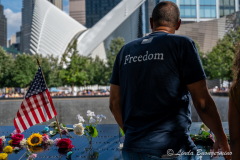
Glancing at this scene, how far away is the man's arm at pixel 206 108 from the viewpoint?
4.83 feet

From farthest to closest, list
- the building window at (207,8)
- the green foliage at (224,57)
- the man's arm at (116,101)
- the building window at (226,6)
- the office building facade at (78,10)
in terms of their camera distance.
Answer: the office building facade at (78,10), the building window at (226,6), the building window at (207,8), the green foliage at (224,57), the man's arm at (116,101)

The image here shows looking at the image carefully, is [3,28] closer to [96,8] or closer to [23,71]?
[96,8]

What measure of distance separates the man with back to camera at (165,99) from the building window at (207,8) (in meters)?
50.8

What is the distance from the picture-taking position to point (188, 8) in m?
47.7

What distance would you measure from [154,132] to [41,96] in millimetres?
2481

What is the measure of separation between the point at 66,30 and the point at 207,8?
28655mm

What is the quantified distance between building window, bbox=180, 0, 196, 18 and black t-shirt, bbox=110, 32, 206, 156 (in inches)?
1924

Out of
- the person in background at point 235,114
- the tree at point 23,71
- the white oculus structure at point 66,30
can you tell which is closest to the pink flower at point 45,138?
the person in background at point 235,114

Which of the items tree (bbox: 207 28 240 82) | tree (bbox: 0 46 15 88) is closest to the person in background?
tree (bbox: 207 28 240 82)

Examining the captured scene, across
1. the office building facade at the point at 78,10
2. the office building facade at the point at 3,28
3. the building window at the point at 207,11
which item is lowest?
the building window at the point at 207,11

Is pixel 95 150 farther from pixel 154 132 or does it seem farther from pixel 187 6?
pixel 187 6

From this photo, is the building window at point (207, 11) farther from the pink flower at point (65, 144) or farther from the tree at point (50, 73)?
the pink flower at point (65, 144)

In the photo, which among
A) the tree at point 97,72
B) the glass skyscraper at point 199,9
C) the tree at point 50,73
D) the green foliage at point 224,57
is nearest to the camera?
the green foliage at point 224,57

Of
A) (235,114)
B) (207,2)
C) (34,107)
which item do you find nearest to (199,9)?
(207,2)
